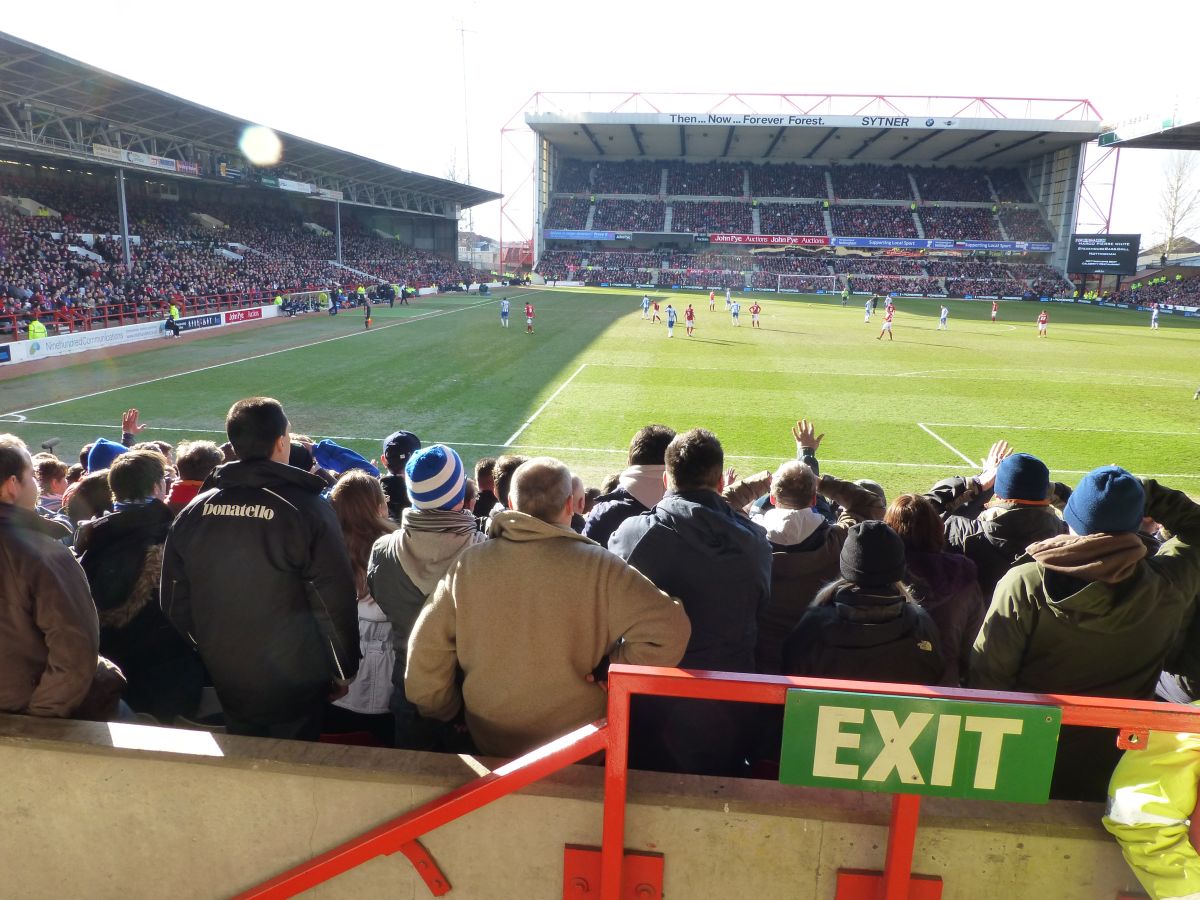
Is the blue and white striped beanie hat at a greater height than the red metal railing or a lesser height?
greater

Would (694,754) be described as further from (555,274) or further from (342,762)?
(555,274)

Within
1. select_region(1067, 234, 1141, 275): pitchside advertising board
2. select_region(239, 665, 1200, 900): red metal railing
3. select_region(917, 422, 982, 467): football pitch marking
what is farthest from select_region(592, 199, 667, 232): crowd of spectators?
select_region(239, 665, 1200, 900): red metal railing

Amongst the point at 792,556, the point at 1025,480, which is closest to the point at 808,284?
the point at 1025,480

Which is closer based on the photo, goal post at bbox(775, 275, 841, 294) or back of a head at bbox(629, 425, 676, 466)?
back of a head at bbox(629, 425, 676, 466)

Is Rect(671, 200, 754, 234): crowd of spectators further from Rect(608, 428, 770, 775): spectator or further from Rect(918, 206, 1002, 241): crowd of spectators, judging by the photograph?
Rect(608, 428, 770, 775): spectator

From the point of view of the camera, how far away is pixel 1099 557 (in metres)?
2.85

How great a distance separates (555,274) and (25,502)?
244 feet

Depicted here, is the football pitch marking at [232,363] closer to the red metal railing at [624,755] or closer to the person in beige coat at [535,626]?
the person in beige coat at [535,626]

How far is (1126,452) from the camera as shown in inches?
589

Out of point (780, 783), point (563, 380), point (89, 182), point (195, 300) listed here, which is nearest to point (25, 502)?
point (780, 783)

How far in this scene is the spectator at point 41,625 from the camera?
2.96 m

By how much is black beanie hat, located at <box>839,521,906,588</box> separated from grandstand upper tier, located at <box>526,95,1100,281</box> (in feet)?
233

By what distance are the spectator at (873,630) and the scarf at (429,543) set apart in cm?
153

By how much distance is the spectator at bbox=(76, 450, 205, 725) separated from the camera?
376 centimetres
